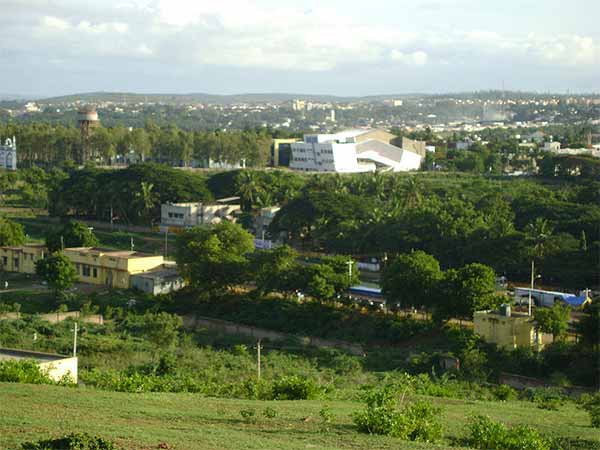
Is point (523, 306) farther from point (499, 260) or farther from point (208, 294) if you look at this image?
point (208, 294)

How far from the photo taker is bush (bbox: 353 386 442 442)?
11609 mm

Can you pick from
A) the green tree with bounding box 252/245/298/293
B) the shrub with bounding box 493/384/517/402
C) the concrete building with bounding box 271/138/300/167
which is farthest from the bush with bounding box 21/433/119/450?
the concrete building with bounding box 271/138/300/167

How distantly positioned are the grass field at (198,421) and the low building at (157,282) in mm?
15185

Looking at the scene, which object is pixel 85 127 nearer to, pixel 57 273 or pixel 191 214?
pixel 191 214

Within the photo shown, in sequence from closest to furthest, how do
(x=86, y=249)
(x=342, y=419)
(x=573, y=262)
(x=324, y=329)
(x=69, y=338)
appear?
1. (x=342, y=419)
2. (x=69, y=338)
3. (x=324, y=329)
4. (x=573, y=262)
5. (x=86, y=249)

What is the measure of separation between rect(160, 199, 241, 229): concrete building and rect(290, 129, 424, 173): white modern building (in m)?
19.1

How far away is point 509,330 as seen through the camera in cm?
2223

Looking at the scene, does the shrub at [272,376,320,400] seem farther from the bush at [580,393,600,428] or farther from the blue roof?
the blue roof

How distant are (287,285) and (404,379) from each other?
8.99 m

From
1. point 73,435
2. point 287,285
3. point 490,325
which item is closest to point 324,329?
point 287,285

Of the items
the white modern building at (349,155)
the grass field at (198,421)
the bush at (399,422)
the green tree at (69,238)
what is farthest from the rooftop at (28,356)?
the white modern building at (349,155)

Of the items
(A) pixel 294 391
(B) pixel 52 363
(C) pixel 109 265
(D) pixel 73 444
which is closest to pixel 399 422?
(D) pixel 73 444

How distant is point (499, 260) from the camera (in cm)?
3005

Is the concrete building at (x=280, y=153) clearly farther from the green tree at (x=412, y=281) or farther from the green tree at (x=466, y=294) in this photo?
the green tree at (x=466, y=294)
